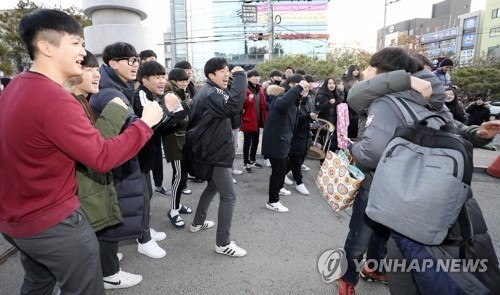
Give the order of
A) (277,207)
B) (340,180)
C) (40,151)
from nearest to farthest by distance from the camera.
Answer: (40,151) < (340,180) < (277,207)

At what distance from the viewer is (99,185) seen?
175 centimetres

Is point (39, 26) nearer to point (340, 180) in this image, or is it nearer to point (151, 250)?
point (340, 180)

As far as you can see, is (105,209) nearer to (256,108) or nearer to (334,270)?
(334,270)

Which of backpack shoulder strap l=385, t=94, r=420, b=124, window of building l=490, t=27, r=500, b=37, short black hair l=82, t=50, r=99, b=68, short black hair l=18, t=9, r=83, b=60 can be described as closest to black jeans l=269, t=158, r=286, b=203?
backpack shoulder strap l=385, t=94, r=420, b=124

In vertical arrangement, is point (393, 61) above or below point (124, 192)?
above

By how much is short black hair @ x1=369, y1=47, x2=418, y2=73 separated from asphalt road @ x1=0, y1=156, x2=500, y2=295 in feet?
5.83

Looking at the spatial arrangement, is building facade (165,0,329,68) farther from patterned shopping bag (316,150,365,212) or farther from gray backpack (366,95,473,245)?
gray backpack (366,95,473,245)

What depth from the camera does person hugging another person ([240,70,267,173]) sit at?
232 inches

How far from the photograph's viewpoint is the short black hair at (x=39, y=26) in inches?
53.0

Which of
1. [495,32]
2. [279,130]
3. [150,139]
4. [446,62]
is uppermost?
[495,32]

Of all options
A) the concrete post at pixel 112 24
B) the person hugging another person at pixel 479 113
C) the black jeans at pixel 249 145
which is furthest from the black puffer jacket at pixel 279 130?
the person hugging another person at pixel 479 113

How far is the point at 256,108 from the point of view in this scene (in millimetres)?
A: 5988

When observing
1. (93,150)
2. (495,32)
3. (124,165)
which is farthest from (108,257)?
(495,32)

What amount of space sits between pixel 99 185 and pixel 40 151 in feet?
1.54
